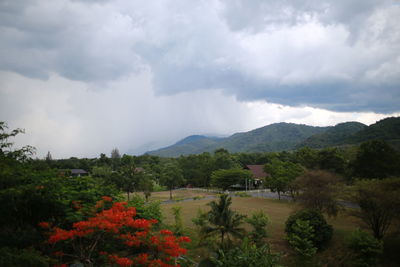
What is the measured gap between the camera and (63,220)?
32.4ft

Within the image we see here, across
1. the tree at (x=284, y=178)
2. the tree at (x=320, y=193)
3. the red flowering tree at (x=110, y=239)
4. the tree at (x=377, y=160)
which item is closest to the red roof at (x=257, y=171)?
the tree at (x=284, y=178)

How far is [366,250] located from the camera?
48.2 feet

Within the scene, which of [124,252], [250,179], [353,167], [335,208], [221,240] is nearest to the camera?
[124,252]

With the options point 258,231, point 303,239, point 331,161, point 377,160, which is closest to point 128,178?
point 258,231

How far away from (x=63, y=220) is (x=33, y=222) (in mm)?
1109

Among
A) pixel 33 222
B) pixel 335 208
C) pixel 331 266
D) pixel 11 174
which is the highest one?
pixel 11 174

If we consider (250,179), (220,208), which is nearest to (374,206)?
(220,208)

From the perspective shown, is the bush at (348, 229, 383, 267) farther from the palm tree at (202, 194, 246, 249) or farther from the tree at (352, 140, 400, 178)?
the tree at (352, 140, 400, 178)

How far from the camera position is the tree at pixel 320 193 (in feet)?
68.5

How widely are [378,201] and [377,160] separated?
74.9 ft

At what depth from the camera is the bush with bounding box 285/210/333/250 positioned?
707 inches

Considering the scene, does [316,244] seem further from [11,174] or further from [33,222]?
[11,174]

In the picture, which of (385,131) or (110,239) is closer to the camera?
(110,239)

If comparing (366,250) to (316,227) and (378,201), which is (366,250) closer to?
(378,201)
